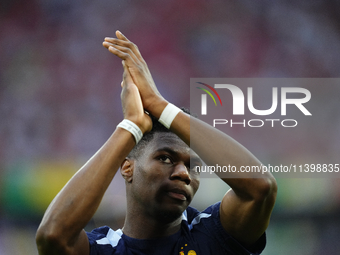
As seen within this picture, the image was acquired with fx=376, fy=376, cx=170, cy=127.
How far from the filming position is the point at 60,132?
265 inches

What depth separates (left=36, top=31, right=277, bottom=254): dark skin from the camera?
6.33ft

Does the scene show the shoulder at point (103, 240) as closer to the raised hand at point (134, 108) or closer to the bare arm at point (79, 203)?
the bare arm at point (79, 203)

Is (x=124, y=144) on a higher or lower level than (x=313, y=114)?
lower

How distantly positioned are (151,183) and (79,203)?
1.61 ft

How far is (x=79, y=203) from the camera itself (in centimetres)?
193

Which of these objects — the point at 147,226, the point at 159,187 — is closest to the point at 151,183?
the point at 159,187

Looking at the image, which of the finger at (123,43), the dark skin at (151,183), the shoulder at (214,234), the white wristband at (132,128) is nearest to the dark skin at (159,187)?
the dark skin at (151,183)

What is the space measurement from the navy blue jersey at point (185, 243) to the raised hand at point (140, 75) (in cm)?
77

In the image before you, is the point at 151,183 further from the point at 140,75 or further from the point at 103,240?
the point at 140,75

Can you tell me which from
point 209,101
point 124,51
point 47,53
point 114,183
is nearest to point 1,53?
point 47,53

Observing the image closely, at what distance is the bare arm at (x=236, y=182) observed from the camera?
6.75ft

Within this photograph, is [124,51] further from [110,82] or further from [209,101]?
[110,82]

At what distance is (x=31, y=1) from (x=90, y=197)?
6.59 meters

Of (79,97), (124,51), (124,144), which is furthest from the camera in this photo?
(79,97)
